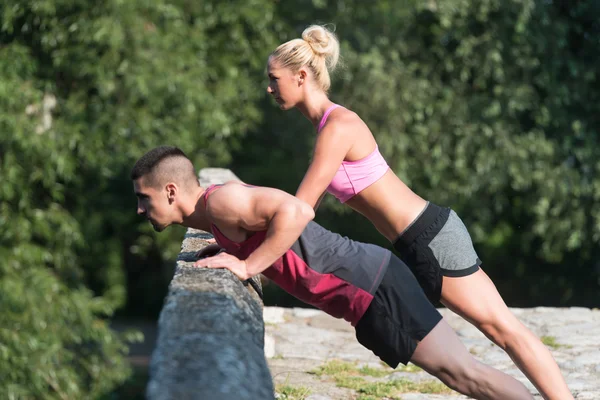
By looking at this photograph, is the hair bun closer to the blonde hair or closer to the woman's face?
the blonde hair

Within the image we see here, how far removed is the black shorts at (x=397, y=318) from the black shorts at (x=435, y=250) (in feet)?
0.75

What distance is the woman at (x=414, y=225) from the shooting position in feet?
12.4

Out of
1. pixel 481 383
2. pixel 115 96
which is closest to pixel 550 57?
pixel 115 96

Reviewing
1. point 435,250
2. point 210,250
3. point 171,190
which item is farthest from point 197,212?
point 435,250

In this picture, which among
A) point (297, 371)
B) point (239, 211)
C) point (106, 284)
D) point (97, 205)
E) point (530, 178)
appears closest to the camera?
point (239, 211)

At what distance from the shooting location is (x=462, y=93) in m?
12.7

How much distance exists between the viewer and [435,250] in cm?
380

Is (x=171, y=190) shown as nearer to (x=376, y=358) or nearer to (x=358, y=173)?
(x=358, y=173)

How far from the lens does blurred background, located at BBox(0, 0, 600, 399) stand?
10.3 meters

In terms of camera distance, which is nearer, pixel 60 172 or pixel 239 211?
pixel 239 211

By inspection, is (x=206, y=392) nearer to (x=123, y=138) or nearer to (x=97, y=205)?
(x=123, y=138)

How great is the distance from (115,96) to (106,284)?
24.9 feet

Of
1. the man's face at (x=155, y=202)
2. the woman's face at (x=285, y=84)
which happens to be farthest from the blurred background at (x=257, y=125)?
the woman's face at (x=285, y=84)

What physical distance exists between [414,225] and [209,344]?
1580 mm
